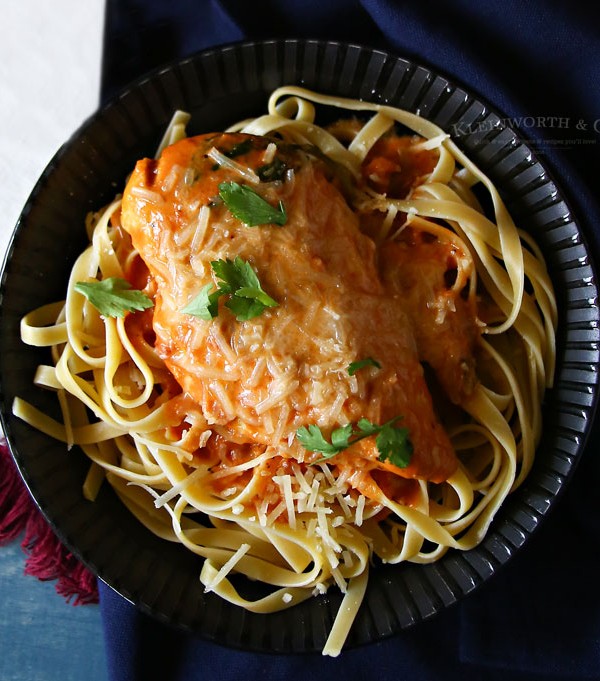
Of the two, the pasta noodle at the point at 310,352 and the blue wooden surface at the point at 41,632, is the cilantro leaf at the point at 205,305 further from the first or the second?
the blue wooden surface at the point at 41,632

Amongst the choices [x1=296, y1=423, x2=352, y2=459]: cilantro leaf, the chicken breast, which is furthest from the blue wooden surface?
[x1=296, y1=423, x2=352, y2=459]: cilantro leaf

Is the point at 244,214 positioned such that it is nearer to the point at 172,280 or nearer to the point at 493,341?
the point at 172,280

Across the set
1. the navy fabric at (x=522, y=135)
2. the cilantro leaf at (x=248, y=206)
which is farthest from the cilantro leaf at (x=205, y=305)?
the navy fabric at (x=522, y=135)

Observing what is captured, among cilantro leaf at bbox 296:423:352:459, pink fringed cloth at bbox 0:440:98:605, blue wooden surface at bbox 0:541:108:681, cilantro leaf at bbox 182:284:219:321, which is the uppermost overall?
cilantro leaf at bbox 182:284:219:321

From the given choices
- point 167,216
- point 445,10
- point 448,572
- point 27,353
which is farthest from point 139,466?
point 445,10

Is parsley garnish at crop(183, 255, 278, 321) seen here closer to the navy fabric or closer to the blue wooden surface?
the navy fabric

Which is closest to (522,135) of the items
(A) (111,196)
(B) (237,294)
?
(B) (237,294)
